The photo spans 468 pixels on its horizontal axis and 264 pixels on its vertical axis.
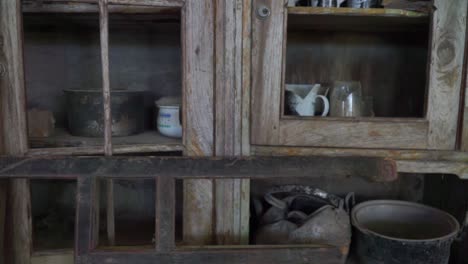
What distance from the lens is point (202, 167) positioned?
27.6 inches

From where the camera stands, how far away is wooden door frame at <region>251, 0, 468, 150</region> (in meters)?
0.72

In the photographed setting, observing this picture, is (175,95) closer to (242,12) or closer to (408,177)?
(242,12)

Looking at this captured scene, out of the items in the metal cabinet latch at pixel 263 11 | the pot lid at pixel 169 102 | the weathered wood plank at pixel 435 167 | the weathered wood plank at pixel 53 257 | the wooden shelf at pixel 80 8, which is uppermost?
the wooden shelf at pixel 80 8

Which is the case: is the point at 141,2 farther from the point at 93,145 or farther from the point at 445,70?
the point at 445,70

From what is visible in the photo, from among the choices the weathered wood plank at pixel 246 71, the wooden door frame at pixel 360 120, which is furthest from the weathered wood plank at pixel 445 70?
the weathered wood plank at pixel 246 71

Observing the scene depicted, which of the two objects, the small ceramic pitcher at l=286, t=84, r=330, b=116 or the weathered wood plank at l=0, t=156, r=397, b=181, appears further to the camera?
the small ceramic pitcher at l=286, t=84, r=330, b=116

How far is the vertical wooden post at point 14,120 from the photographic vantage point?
70cm

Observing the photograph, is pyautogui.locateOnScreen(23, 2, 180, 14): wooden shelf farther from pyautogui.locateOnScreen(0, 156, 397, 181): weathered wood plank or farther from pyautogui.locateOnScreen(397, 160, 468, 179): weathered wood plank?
pyautogui.locateOnScreen(397, 160, 468, 179): weathered wood plank

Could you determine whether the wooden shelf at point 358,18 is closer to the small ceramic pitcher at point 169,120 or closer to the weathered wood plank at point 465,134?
the weathered wood plank at point 465,134

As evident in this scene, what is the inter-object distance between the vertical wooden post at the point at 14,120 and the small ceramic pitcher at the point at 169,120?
11.7 inches

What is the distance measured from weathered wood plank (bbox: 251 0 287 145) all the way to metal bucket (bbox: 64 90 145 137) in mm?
324

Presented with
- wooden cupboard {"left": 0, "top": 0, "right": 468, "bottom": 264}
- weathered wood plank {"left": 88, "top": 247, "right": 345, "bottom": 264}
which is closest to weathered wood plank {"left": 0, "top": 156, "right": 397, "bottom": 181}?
wooden cupboard {"left": 0, "top": 0, "right": 468, "bottom": 264}

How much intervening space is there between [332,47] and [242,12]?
0.43 m

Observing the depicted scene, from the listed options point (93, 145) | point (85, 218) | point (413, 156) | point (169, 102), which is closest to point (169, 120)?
A: point (169, 102)
